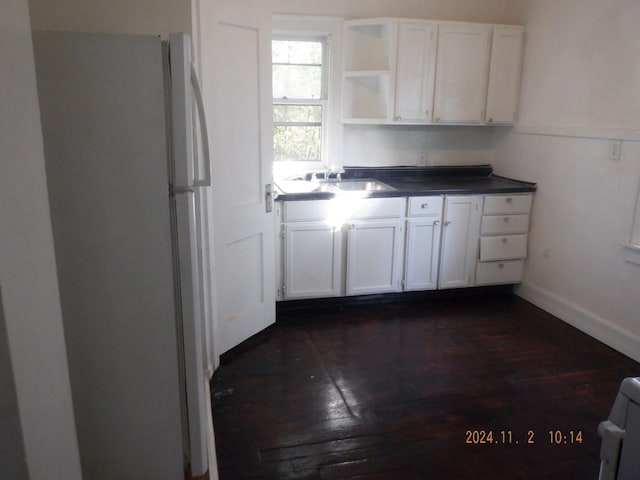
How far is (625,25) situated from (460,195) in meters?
1.42

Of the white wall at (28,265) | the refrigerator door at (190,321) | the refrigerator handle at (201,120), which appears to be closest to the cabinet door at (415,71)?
the refrigerator handle at (201,120)

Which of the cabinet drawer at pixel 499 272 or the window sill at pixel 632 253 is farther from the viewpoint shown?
the cabinet drawer at pixel 499 272

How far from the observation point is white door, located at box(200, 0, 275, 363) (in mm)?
2578

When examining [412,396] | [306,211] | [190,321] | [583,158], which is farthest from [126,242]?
[583,158]

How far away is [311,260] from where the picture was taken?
11.4 feet

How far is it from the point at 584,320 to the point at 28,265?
10.9 feet

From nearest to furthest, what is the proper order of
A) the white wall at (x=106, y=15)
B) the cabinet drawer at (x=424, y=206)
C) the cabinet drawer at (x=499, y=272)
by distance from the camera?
the white wall at (x=106, y=15)
the cabinet drawer at (x=424, y=206)
the cabinet drawer at (x=499, y=272)

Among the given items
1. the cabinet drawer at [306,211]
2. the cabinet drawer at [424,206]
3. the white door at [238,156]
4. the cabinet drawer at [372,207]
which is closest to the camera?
the white door at [238,156]

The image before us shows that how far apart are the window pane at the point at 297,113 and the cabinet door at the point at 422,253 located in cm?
113

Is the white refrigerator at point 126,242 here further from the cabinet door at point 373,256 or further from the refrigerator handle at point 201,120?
the cabinet door at point 373,256

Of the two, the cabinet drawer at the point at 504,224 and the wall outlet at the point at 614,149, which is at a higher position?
the wall outlet at the point at 614,149

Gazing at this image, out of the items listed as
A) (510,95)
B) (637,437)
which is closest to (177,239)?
(637,437)

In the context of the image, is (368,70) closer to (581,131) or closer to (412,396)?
(581,131)

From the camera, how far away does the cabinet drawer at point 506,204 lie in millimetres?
3736
